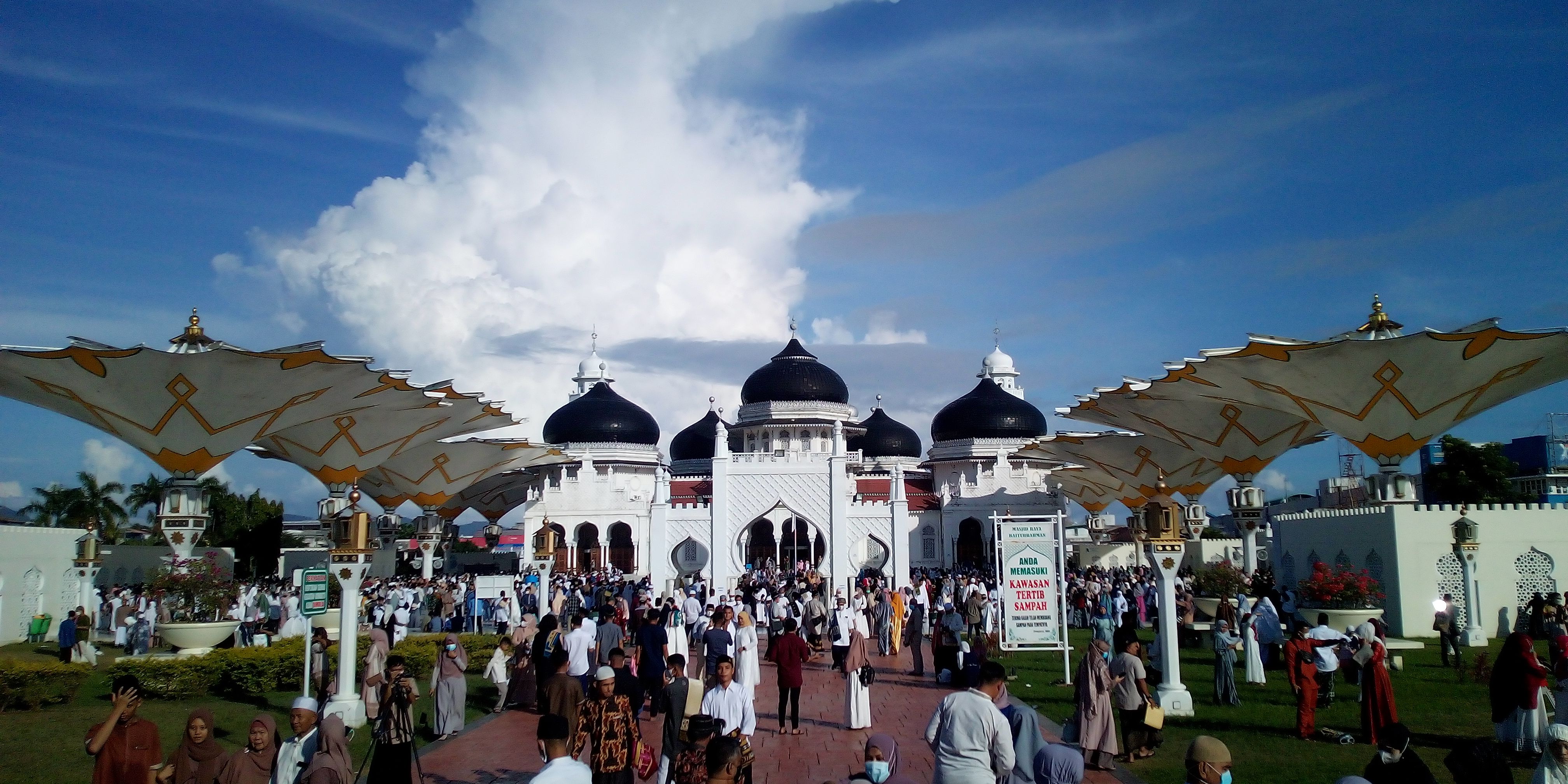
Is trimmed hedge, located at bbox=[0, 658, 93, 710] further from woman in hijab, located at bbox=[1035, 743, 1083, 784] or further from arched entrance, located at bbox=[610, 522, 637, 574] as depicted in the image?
arched entrance, located at bbox=[610, 522, 637, 574]

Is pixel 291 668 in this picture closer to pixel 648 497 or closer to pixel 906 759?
pixel 906 759

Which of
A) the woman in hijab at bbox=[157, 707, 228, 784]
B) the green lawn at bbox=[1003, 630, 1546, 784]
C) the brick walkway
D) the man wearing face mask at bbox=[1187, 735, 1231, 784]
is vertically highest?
the man wearing face mask at bbox=[1187, 735, 1231, 784]

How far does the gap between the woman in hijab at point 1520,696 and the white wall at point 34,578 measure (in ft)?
79.3

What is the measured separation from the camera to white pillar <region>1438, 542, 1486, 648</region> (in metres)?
16.5

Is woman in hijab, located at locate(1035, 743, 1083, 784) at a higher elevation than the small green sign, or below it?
below

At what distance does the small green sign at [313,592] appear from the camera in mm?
10445

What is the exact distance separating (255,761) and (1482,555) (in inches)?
830

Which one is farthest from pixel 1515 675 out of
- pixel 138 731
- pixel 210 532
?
pixel 210 532

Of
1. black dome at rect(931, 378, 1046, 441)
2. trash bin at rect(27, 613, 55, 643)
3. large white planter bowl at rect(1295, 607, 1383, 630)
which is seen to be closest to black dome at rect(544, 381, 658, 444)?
black dome at rect(931, 378, 1046, 441)

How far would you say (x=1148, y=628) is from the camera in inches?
826

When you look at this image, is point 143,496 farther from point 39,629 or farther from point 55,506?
point 39,629

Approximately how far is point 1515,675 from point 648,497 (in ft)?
120

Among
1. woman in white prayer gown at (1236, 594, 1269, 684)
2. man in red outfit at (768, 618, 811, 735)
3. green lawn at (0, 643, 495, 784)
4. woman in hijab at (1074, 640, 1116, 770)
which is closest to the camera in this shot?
woman in hijab at (1074, 640, 1116, 770)

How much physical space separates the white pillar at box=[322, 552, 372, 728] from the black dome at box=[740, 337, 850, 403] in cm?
3305
